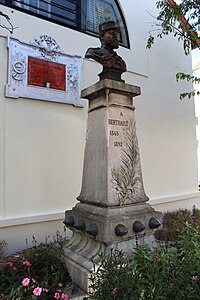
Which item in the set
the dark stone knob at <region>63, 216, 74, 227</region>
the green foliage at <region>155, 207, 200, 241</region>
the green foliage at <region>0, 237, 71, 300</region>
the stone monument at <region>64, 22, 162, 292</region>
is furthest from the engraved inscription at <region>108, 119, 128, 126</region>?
the green foliage at <region>155, 207, 200, 241</region>

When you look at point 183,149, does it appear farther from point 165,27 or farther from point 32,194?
point 32,194

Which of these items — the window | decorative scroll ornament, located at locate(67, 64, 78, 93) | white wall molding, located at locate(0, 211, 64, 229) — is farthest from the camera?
decorative scroll ornament, located at locate(67, 64, 78, 93)

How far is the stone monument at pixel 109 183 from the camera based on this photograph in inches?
98.7

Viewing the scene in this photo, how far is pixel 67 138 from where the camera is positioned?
4.48 m

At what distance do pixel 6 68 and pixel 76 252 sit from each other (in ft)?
9.25

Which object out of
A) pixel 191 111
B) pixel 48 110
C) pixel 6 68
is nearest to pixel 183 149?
pixel 191 111

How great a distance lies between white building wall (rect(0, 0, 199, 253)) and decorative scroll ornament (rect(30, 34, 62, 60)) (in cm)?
11

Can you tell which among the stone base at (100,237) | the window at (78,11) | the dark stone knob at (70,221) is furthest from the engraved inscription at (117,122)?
the window at (78,11)

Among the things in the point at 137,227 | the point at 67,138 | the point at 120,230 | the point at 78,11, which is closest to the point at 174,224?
the point at 137,227

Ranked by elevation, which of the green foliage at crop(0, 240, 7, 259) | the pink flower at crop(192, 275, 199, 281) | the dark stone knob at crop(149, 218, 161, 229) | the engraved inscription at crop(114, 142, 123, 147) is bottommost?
the green foliage at crop(0, 240, 7, 259)

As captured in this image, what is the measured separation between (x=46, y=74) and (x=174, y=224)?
3403 millimetres

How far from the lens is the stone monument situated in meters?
2.51

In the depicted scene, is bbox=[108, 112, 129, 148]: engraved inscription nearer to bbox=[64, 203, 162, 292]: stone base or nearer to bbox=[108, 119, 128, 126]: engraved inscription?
bbox=[108, 119, 128, 126]: engraved inscription

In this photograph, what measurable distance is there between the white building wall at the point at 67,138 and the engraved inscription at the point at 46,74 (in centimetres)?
31
